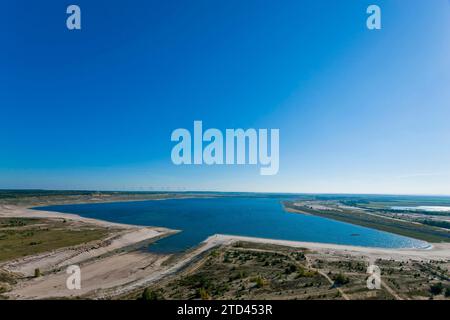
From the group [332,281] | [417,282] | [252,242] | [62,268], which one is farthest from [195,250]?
[417,282]

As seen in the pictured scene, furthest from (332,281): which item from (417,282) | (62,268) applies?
(62,268)
